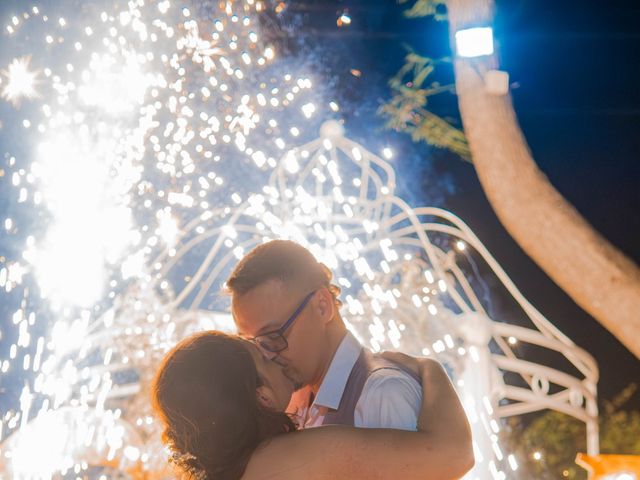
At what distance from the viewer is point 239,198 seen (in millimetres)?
6051

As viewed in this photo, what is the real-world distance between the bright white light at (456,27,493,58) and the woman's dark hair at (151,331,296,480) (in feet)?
15.8

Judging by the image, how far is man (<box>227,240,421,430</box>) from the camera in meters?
1.87

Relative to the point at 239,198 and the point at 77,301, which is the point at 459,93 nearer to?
the point at 239,198

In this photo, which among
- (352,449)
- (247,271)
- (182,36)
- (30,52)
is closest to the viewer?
(352,449)

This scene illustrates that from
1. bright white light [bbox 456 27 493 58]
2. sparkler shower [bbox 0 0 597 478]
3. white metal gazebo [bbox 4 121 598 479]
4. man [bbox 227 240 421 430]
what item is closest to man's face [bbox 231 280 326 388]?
man [bbox 227 240 421 430]

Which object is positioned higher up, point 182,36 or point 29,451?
point 182,36

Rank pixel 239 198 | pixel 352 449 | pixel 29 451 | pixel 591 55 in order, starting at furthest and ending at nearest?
pixel 591 55 < pixel 239 198 < pixel 29 451 < pixel 352 449

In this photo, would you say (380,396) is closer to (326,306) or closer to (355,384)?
(355,384)

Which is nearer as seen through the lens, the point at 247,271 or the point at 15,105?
the point at 247,271

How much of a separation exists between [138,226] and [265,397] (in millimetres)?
4145

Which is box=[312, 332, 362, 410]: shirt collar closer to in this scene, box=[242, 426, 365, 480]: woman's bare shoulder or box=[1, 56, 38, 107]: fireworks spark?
box=[242, 426, 365, 480]: woman's bare shoulder

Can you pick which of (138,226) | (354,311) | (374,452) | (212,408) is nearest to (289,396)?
(212,408)

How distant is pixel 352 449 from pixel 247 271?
598 mm

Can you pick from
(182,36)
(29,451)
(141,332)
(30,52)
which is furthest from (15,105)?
(29,451)
